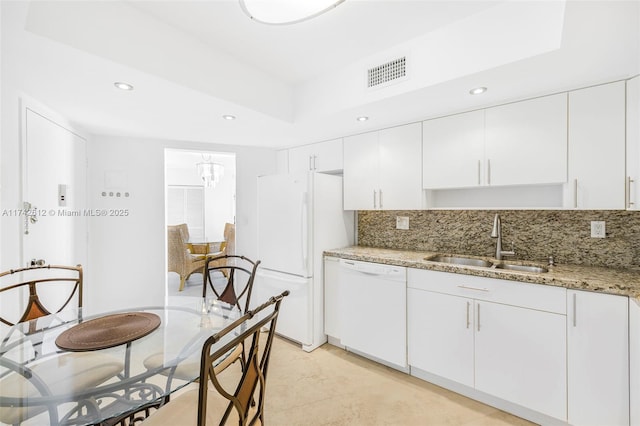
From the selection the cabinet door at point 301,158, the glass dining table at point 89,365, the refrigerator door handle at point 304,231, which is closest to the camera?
the glass dining table at point 89,365

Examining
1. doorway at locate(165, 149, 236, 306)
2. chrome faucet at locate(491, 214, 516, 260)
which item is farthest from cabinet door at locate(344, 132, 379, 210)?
doorway at locate(165, 149, 236, 306)

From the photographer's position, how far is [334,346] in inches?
114

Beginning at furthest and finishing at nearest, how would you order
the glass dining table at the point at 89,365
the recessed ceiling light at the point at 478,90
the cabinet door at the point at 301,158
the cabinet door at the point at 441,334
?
the cabinet door at the point at 301,158 → the cabinet door at the point at 441,334 → the recessed ceiling light at the point at 478,90 → the glass dining table at the point at 89,365

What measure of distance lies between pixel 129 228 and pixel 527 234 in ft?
12.9

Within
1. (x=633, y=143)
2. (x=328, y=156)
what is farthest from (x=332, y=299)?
(x=633, y=143)

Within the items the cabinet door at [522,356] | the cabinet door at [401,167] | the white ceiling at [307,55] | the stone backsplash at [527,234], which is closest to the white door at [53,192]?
the white ceiling at [307,55]

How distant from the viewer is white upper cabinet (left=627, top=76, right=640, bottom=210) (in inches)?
65.2

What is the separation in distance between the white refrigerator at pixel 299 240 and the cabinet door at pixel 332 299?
55mm

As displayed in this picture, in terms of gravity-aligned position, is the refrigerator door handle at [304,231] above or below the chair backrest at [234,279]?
above

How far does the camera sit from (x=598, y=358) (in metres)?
1.59

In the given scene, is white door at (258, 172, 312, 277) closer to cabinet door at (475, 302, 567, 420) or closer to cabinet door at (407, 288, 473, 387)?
cabinet door at (407, 288, 473, 387)

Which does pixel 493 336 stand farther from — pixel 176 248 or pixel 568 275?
pixel 176 248

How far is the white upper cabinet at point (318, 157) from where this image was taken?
10.3 ft

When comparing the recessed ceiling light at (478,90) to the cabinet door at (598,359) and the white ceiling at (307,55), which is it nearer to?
the white ceiling at (307,55)
